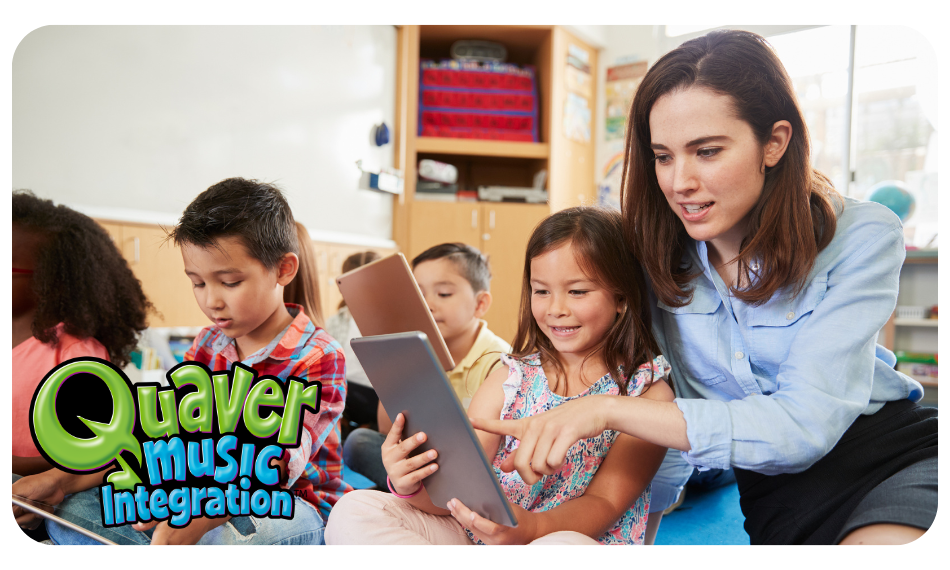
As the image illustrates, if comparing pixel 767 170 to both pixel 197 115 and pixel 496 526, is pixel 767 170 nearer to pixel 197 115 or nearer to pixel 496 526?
pixel 496 526

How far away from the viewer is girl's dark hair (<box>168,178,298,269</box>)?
733 mm

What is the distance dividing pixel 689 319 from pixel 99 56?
43.1 inches

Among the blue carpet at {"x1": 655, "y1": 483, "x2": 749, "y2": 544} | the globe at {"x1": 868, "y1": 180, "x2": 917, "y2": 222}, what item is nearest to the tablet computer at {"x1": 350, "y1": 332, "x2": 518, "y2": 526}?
the blue carpet at {"x1": 655, "y1": 483, "x2": 749, "y2": 544}

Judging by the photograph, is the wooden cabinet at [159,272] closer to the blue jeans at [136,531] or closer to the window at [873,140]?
the blue jeans at [136,531]

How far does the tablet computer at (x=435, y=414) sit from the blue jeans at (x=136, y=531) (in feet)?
0.64

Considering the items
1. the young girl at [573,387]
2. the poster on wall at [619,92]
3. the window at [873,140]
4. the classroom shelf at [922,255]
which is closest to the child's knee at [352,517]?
the young girl at [573,387]

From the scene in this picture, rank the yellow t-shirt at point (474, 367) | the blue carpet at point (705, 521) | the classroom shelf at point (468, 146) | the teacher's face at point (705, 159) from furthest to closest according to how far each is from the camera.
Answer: the classroom shelf at point (468, 146)
the yellow t-shirt at point (474, 367)
the blue carpet at point (705, 521)
the teacher's face at point (705, 159)

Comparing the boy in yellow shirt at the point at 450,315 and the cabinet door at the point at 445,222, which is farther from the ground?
the cabinet door at the point at 445,222

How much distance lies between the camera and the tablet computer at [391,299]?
0.82 m

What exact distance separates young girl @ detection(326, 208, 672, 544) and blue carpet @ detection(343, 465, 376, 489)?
23.3 inches

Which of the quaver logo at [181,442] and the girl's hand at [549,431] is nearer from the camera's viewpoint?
the girl's hand at [549,431]
